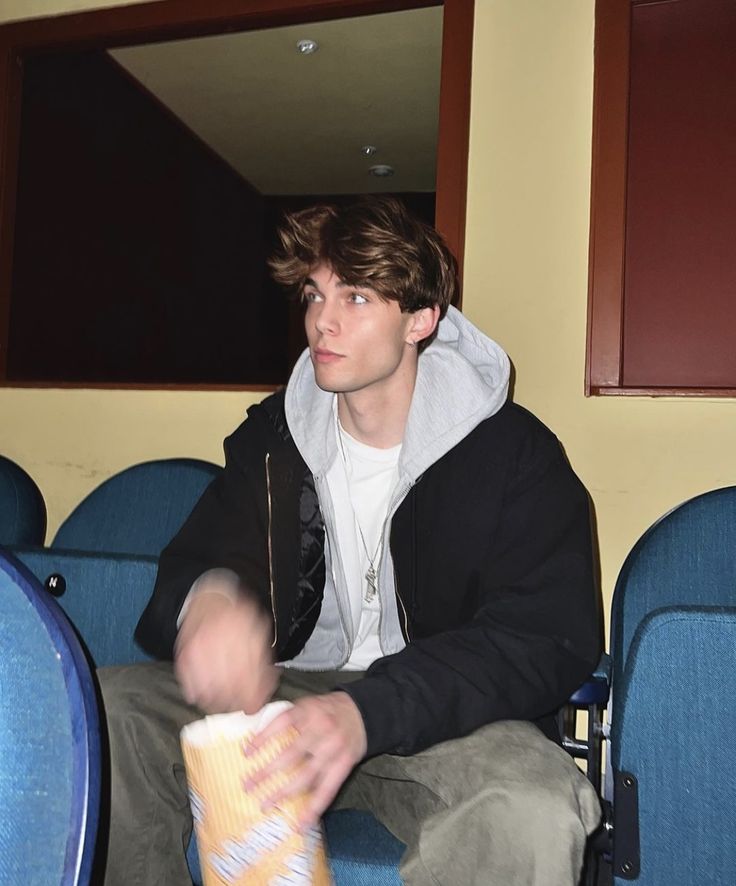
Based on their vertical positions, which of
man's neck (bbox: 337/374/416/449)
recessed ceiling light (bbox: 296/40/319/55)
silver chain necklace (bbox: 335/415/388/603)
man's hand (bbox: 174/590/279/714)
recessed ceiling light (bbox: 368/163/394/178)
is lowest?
man's hand (bbox: 174/590/279/714)

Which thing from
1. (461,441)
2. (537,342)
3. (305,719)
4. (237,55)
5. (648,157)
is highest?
(237,55)

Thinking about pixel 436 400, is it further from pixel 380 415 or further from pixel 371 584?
pixel 371 584

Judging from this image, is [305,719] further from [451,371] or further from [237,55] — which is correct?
[237,55]

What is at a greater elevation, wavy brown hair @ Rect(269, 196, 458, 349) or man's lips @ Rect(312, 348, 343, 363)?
wavy brown hair @ Rect(269, 196, 458, 349)

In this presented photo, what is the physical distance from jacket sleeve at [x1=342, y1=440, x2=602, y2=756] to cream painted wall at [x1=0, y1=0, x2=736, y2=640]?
723 mm

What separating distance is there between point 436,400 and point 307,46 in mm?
2687

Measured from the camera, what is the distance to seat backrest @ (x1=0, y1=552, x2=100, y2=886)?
46 cm

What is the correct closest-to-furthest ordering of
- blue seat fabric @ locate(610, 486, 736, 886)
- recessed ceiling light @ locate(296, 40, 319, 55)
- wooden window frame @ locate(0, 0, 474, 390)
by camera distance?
blue seat fabric @ locate(610, 486, 736, 886) < wooden window frame @ locate(0, 0, 474, 390) < recessed ceiling light @ locate(296, 40, 319, 55)

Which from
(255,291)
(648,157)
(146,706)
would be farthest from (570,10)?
(255,291)

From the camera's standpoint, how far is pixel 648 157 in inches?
78.4

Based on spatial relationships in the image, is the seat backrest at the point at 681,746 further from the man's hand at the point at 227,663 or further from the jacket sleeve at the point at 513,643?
the man's hand at the point at 227,663

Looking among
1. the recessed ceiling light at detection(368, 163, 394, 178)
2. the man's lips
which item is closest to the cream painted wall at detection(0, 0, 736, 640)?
the man's lips

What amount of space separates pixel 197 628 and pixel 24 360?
7.45 ft

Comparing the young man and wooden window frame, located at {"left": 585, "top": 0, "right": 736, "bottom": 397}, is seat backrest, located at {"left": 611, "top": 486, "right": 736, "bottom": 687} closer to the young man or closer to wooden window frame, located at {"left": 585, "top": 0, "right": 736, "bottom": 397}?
the young man
